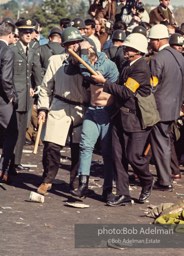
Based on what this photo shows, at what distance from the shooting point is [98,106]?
12.3 m

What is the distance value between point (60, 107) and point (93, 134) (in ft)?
1.93

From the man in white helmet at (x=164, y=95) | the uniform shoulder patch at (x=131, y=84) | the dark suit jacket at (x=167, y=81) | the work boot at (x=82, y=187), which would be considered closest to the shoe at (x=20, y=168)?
the man in white helmet at (x=164, y=95)

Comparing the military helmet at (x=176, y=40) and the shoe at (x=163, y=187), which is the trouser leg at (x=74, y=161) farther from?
the military helmet at (x=176, y=40)

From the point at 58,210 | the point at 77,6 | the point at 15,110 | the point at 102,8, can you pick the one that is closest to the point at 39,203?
the point at 58,210

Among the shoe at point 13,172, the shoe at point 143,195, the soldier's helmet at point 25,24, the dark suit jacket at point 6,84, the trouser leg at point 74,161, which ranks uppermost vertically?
the soldier's helmet at point 25,24

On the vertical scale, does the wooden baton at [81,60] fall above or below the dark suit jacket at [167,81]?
above

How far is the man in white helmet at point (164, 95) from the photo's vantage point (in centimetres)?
1372

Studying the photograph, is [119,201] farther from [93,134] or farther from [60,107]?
[60,107]

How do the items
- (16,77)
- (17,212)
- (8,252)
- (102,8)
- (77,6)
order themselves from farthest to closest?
(77,6) → (102,8) → (16,77) → (17,212) → (8,252)

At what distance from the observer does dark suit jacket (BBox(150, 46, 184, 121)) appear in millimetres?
13617

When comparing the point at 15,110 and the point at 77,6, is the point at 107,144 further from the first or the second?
the point at 77,6

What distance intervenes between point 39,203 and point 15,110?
7.82 ft

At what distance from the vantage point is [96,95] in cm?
1228

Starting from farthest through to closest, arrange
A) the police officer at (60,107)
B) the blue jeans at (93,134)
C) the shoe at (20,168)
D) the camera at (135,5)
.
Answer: the camera at (135,5)
the shoe at (20,168)
the police officer at (60,107)
the blue jeans at (93,134)
